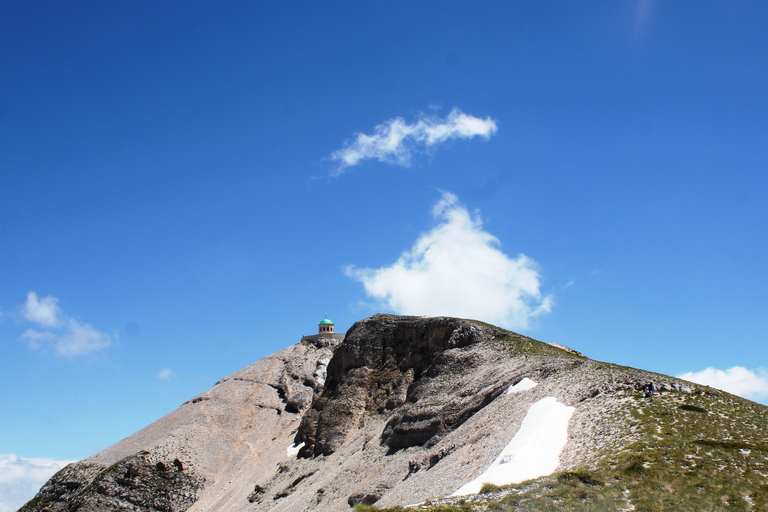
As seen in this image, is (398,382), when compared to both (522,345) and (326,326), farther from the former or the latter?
(326,326)

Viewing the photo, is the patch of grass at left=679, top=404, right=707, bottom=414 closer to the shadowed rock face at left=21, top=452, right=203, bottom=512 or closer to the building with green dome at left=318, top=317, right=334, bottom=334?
the shadowed rock face at left=21, top=452, right=203, bottom=512

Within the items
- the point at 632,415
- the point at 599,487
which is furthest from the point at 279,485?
the point at 599,487

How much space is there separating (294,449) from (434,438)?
32.3m

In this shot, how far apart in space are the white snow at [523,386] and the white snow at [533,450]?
18.3 ft

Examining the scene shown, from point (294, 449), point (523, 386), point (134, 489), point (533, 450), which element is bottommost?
point (533, 450)

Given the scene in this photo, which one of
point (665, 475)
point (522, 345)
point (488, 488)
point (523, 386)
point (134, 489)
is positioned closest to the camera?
point (665, 475)

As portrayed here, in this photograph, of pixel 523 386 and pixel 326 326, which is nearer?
pixel 523 386

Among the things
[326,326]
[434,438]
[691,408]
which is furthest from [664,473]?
[326,326]

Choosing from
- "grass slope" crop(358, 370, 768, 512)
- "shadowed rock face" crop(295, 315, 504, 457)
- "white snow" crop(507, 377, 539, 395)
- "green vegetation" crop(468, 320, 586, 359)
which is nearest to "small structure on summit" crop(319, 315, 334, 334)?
"shadowed rock face" crop(295, 315, 504, 457)

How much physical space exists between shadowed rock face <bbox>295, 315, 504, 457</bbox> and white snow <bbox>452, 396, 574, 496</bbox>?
1111 cm

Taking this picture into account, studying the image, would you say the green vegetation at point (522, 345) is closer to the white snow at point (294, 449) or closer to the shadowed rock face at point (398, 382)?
the shadowed rock face at point (398, 382)

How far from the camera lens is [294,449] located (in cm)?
7100

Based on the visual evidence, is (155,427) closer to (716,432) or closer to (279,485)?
(279,485)

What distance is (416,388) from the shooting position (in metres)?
58.1
